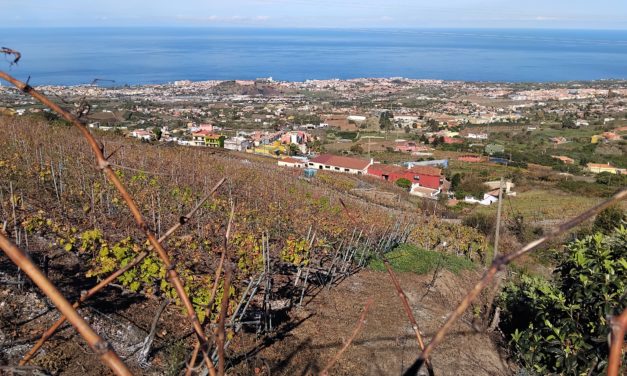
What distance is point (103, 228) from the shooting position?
6.73 metres

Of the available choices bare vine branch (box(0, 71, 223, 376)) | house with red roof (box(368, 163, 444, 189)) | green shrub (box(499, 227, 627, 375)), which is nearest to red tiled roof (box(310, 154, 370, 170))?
house with red roof (box(368, 163, 444, 189))

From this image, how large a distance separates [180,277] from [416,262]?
220 inches

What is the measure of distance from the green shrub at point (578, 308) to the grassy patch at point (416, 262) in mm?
2863

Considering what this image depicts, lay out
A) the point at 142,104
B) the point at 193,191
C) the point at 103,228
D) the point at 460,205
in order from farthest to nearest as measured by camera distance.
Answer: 1. the point at 142,104
2. the point at 460,205
3. the point at 193,191
4. the point at 103,228

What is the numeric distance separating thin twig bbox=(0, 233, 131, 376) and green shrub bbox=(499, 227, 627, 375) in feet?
14.5

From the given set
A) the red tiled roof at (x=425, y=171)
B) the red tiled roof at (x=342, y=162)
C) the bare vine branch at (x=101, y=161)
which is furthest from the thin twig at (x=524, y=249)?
the red tiled roof at (x=342, y=162)

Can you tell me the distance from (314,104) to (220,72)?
121 ft

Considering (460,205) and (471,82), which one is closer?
(460,205)

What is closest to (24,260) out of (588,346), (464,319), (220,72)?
(588,346)

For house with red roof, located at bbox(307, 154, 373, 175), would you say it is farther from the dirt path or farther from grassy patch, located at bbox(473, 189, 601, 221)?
the dirt path

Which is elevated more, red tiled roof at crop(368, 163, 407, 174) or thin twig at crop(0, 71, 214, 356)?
thin twig at crop(0, 71, 214, 356)

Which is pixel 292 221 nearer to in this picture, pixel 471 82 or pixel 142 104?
pixel 142 104

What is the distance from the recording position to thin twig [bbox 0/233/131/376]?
45 centimetres

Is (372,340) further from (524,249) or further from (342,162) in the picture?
(342,162)
